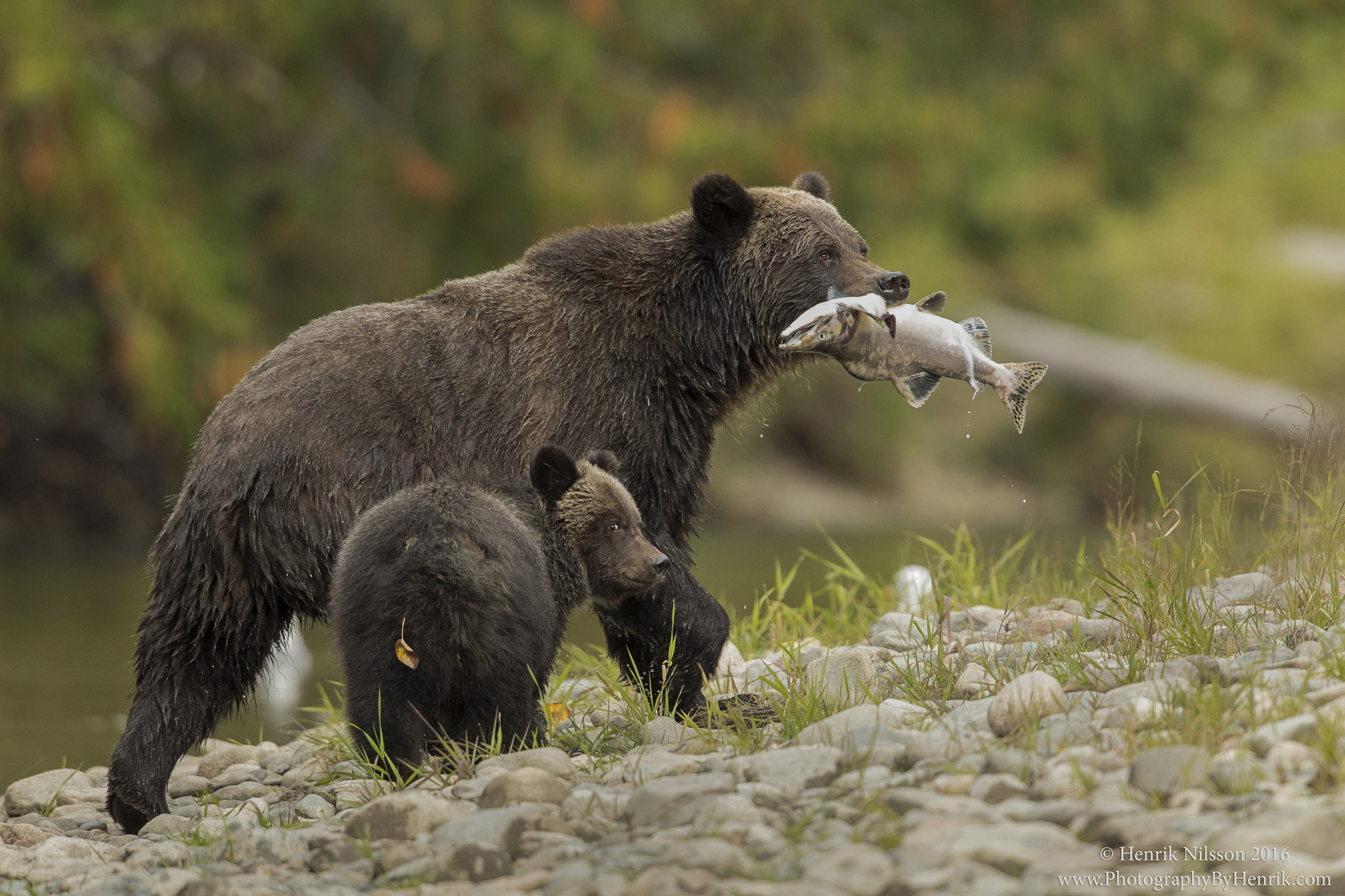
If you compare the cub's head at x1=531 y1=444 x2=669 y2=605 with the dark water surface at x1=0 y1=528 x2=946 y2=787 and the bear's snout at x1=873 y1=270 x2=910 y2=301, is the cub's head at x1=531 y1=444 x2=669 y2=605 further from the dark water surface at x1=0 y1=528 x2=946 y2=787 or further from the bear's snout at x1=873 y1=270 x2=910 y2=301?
the bear's snout at x1=873 y1=270 x2=910 y2=301

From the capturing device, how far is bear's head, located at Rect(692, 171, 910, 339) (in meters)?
5.97

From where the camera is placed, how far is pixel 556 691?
643 cm

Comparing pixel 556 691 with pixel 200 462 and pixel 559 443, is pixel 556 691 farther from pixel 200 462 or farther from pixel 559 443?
pixel 200 462

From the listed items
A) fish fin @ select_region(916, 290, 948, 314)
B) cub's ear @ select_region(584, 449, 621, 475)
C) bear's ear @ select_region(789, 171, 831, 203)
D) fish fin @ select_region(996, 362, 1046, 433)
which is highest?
bear's ear @ select_region(789, 171, 831, 203)

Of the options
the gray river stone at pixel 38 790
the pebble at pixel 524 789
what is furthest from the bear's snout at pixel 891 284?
the gray river stone at pixel 38 790

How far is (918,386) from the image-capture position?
5875 millimetres

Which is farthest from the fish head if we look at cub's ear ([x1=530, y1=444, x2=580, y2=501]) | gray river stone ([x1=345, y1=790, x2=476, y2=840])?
gray river stone ([x1=345, y1=790, x2=476, y2=840])

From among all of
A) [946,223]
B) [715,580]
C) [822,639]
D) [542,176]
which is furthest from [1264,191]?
[822,639]

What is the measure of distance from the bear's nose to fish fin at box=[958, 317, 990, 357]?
0.27m

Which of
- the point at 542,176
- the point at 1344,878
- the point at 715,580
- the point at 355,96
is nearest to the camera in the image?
the point at 1344,878

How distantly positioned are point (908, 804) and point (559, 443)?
2361mm

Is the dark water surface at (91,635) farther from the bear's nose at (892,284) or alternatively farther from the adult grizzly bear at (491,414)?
the bear's nose at (892,284)

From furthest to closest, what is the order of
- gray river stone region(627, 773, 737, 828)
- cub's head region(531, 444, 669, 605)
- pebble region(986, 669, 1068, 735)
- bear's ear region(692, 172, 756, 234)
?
bear's ear region(692, 172, 756, 234), cub's head region(531, 444, 669, 605), pebble region(986, 669, 1068, 735), gray river stone region(627, 773, 737, 828)

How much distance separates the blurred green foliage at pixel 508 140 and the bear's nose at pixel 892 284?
8.73m
